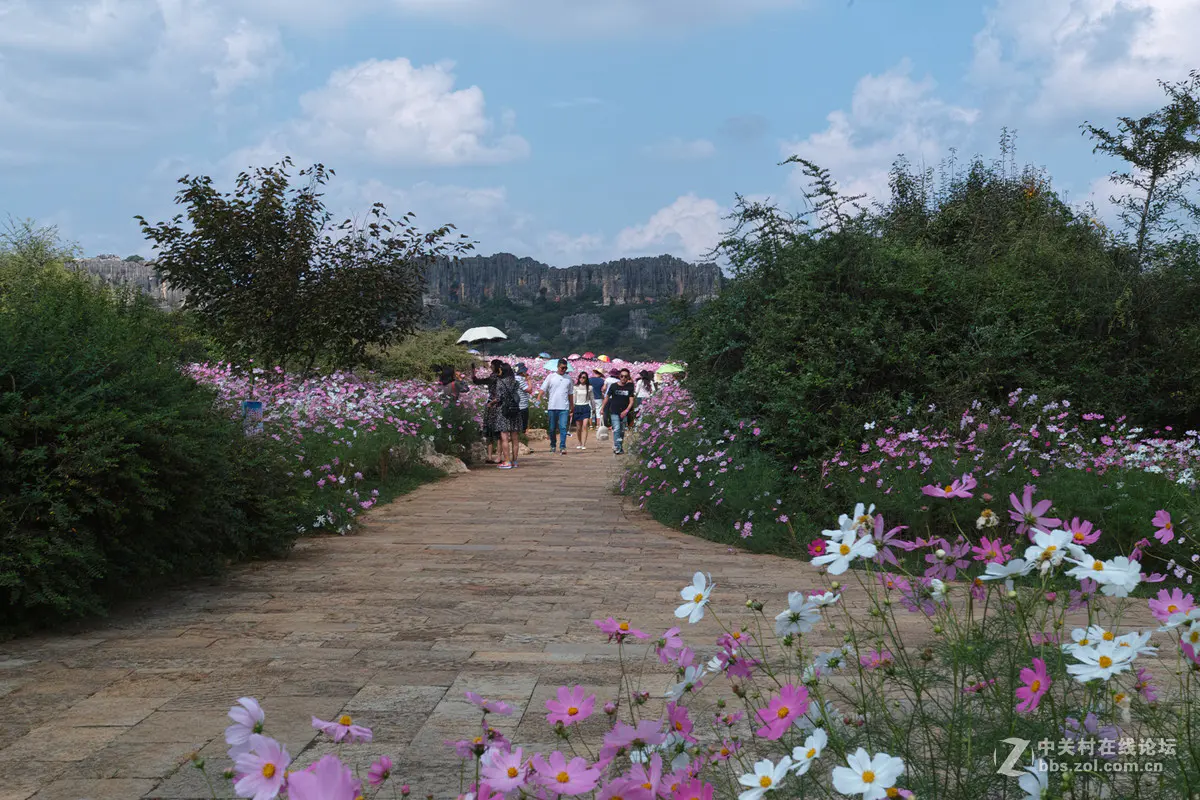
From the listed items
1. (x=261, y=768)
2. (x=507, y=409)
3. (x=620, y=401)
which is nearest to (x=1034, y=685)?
(x=261, y=768)

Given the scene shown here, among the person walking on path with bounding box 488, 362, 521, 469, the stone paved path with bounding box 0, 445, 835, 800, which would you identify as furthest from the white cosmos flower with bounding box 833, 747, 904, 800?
the person walking on path with bounding box 488, 362, 521, 469

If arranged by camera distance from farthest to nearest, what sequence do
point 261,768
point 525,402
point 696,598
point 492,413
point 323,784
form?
point 525,402 → point 492,413 → point 696,598 → point 261,768 → point 323,784

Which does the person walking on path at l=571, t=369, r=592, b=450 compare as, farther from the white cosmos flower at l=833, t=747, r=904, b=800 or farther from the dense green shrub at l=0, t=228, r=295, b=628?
the white cosmos flower at l=833, t=747, r=904, b=800

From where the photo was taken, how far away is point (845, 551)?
2.05m

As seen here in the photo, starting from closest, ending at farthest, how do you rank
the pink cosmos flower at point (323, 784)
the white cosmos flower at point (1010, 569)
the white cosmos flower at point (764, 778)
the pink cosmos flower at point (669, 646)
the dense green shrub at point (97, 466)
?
the pink cosmos flower at point (323, 784), the white cosmos flower at point (764, 778), the white cosmos flower at point (1010, 569), the pink cosmos flower at point (669, 646), the dense green shrub at point (97, 466)

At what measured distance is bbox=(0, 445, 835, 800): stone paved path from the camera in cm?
354

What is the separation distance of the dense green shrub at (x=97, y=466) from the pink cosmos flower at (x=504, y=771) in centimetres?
402

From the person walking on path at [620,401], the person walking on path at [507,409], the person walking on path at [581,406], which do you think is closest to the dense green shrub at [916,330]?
the person walking on path at [507,409]

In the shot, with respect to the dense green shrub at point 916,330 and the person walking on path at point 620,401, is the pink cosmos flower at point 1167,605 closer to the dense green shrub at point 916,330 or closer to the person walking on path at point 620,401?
the dense green shrub at point 916,330

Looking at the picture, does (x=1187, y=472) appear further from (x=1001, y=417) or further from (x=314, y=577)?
(x=314, y=577)

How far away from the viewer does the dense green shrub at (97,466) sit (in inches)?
206

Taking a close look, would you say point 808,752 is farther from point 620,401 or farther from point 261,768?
point 620,401

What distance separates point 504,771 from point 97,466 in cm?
429

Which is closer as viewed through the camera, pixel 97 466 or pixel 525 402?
pixel 97 466
